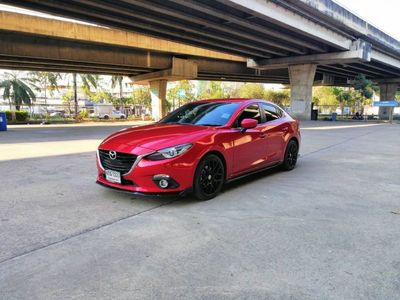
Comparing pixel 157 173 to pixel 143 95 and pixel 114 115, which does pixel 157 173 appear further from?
pixel 143 95

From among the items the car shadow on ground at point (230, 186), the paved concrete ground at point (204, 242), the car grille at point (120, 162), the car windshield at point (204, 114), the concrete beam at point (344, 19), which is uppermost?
the concrete beam at point (344, 19)

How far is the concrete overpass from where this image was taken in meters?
17.8

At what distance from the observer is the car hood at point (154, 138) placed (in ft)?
15.8

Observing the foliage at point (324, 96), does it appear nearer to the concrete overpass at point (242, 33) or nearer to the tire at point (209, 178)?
the concrete overpass at point (242, 33)

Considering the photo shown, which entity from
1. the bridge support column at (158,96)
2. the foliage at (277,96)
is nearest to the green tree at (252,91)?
the foliage at (277,96)

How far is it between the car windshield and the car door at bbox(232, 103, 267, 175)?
0.77ft

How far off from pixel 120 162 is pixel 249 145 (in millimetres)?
2288

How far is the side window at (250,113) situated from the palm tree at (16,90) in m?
42.5

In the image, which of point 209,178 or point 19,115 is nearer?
point 209,178

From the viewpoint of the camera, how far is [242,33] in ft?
75.0

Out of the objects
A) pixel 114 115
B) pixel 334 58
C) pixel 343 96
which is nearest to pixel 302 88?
pixel 334 58

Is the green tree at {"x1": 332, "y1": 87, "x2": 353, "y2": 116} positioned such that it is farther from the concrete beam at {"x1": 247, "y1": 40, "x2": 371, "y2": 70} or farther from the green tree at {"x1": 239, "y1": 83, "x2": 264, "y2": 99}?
the concrete beam at {"x1": 247, "y1": 40, "x2": 371, "y2": 70}

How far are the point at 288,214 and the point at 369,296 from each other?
6.44 feet

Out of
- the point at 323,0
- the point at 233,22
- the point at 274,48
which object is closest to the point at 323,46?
the point at 274,48
